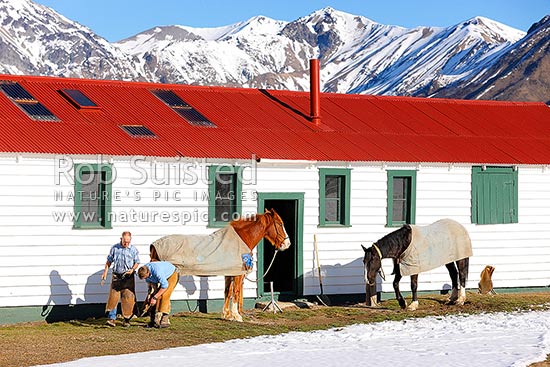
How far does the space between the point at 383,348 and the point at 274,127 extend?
31.0ft

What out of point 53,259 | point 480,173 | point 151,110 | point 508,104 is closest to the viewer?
point 53,259

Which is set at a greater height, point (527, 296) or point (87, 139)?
point (87, 139)

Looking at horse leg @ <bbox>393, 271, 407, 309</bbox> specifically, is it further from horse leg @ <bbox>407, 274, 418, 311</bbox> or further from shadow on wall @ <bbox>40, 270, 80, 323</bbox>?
shadow on wall @ <bbox>40, 270, 80, 323</bbox>

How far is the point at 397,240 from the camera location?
25047 millimetres

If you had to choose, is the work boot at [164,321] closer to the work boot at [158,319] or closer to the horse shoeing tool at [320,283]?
the work boot at [158,319]

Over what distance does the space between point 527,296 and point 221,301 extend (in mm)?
7709

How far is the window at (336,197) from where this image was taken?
25984 millimetres

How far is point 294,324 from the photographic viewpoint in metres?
22.6

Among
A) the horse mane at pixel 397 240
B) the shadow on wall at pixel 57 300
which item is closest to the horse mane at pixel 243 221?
the horse mane at pixel 397 240

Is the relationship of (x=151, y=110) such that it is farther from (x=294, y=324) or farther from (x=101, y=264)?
(x=294, y=324)

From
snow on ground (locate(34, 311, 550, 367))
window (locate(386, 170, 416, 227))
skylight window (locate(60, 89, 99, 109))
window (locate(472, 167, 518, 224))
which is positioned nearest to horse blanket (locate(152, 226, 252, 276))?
snow on ground (locate(34, 311, 550, 367))

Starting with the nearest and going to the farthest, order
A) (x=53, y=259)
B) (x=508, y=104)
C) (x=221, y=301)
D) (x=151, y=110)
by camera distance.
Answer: (x=53, y=259) → (x=221, y=301) → (x=151, y=110) → (x=508, y=104)

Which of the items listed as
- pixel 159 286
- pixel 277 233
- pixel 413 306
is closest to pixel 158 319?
pixel 159 286

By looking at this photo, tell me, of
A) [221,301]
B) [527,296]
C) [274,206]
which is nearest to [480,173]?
[527,296]
